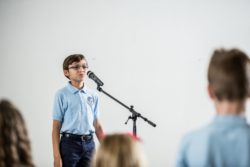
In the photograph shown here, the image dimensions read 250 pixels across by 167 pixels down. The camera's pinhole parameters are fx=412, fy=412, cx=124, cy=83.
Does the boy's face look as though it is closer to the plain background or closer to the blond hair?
the plain background

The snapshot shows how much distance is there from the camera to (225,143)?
4.10ft

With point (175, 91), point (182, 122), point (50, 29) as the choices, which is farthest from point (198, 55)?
point (50, 29)

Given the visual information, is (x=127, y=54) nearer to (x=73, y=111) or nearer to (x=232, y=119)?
(x=73, y=111)

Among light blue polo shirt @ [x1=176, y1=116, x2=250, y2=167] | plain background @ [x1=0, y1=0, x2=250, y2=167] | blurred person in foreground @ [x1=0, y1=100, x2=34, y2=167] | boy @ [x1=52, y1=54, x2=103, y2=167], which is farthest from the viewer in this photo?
plain background @ [x1=0, y1=0, x2=250, y2=167]

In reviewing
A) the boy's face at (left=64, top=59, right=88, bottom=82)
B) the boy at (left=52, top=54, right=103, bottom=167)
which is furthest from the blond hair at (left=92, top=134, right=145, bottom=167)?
the boy's face at (left=64, top=59, right=88, bottom=82)

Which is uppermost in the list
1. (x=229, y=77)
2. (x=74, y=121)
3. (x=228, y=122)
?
(x=229, y=77)

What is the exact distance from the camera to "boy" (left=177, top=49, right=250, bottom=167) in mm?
1247

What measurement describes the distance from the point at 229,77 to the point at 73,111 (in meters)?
1.67

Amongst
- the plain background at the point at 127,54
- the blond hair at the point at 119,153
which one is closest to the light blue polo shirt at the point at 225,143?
the blond hair at the point at 119,153

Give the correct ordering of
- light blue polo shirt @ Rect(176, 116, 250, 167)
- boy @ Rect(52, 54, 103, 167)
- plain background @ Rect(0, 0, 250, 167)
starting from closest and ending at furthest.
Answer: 1. light blue polo shirt @ Rect(176, 116, 250, 167)
2. boy @ Rect(52, 54, 103, 167)
3. plain background @ Rect(0, 0, 250, 167)

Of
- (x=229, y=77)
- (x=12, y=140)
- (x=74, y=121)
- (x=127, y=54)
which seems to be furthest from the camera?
(x=127, y=54)

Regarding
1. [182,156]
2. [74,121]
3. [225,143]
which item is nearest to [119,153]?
[182,156]

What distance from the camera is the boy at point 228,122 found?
4.09ft

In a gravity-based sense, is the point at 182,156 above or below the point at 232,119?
below
